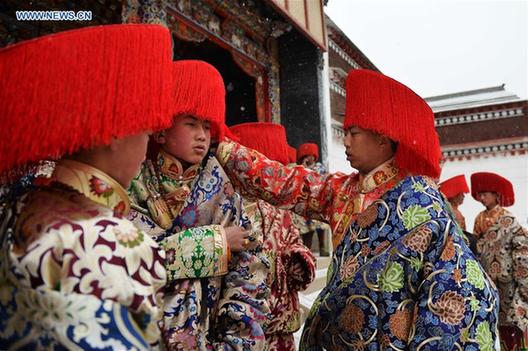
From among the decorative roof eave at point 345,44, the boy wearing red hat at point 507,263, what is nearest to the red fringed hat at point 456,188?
the boy wearing red hat at point 507,263

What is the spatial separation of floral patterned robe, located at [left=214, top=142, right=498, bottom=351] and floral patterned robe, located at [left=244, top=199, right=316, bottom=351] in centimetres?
57

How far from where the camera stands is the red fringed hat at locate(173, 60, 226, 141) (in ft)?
5.19

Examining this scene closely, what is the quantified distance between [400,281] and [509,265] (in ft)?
11.3

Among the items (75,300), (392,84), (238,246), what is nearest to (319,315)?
(238,246)

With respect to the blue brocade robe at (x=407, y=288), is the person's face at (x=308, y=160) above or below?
above

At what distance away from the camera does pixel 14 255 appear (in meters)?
0.80

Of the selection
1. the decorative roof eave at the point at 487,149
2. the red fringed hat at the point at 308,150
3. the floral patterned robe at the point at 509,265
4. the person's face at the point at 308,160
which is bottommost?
the floral patterned robe at the point at 509,265

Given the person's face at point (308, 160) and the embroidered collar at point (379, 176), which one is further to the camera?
the person's face at point (308, 160)

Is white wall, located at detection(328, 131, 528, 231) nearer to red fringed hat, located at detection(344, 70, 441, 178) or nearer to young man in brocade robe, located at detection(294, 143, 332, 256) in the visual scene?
young man in brocade robe, located at detection(294, 143, 332, 256)

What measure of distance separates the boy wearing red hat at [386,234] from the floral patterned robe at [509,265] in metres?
3.16

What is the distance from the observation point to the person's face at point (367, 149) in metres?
1.81

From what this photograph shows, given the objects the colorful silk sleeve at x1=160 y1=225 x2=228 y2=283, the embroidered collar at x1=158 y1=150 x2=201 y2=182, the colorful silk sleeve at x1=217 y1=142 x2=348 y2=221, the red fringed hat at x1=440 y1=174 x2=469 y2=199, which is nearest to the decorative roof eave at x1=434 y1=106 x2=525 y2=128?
the red fringed hat at x1=440 y1=174 x2=469 y2=199

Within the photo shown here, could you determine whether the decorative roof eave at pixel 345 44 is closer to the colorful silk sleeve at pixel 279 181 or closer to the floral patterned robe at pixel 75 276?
the colorful silk sleeve at pixel 279 181

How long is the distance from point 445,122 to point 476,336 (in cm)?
1392
